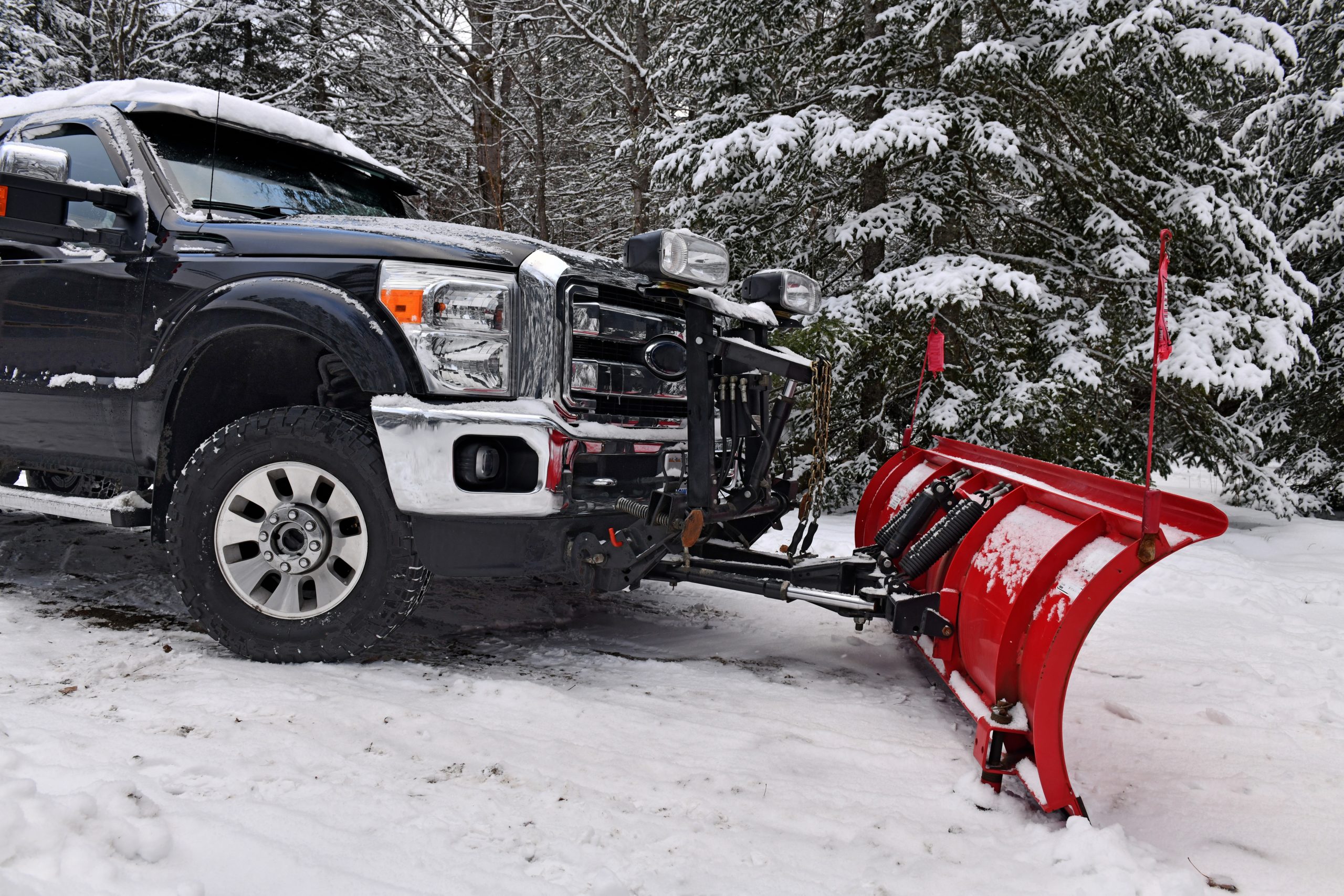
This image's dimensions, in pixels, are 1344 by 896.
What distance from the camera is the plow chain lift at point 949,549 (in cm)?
231

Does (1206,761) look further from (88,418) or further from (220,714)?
(88,418)

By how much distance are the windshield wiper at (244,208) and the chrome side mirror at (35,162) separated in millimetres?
460

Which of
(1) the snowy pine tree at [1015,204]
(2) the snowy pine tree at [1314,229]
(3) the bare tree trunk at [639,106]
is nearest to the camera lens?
(1) the snowy pine tree at [1015,204]

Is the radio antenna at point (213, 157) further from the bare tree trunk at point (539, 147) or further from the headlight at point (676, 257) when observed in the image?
the bare tree trunk at point (539, 147)

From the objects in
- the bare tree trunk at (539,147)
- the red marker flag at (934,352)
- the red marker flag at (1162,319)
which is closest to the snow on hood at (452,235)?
the red marker flag at (934,352)

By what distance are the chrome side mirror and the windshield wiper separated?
0.46 meters

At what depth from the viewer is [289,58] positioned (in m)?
16.0

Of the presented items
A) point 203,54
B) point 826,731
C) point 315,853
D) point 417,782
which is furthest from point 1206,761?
point 203,54

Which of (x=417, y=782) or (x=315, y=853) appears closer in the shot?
(x=315, y=853)

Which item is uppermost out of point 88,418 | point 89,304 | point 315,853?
point 89,304

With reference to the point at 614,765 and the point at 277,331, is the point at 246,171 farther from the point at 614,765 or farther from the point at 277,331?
the point at 614,765

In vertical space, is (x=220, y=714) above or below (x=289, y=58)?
below

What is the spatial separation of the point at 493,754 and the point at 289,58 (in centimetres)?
1676

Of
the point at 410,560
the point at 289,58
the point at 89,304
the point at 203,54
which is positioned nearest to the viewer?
the point at 410,560
